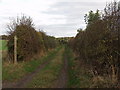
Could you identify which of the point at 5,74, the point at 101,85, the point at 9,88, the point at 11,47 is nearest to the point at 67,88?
the point at 101,85

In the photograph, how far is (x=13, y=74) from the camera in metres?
15.7

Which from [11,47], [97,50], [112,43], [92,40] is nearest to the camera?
[112,43]

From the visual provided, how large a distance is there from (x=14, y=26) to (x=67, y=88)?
14.9 meters

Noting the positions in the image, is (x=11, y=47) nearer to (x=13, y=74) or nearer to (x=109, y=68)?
(x=13, y=74)

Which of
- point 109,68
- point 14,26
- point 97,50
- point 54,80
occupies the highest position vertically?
point 14,26

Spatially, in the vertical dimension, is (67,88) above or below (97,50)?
below

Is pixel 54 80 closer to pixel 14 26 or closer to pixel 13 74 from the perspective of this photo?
pixel 13 74

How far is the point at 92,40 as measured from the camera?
13.2m

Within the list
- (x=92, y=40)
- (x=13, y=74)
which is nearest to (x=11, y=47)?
(x=13, y=74)

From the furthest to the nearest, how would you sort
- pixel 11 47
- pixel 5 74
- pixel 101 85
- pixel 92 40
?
pixel 11 47
pixel 5 74
pixel 92 40
pixel 101 85

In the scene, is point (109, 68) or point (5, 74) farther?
point (5, 74)

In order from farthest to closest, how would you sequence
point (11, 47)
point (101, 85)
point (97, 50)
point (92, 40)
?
point (11, 47) < point (92, 40) < point (97, 50) < point (101, 85)

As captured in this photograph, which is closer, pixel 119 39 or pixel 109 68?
pixel 119 39

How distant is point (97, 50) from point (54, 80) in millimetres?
3311
